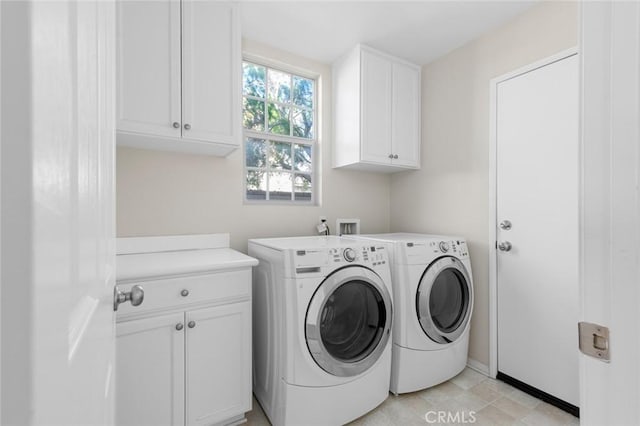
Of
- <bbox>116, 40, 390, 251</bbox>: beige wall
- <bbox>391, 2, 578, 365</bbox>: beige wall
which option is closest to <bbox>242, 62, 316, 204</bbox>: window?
<bbox>116, 40, 390, 251</bbox>: beige wall

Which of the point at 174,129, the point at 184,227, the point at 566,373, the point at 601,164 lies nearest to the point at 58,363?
the point at 601,164

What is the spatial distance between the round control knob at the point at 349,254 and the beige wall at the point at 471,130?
1192 millimetres

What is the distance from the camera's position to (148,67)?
1579mm

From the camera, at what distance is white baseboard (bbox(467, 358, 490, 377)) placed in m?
2.18

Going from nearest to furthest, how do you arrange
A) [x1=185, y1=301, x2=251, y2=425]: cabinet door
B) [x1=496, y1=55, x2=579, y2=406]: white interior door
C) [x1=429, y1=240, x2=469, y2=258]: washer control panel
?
[x1=185, y1=301, x2=251, y2=425]: cabinet door, [x1=496, y1=55, x2=579, y2=406]: white interior door, [x1=429, y1=240, x2=469, y2=258]: washer control panel

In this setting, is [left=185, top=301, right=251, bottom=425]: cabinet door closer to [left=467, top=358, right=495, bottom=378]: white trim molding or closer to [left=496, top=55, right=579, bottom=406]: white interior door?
[left=467, top=358, right=495, bottom=378]: white trim molding

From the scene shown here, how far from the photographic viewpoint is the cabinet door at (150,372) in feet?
4.27

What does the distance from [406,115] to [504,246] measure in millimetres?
1362

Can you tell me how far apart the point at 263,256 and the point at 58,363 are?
5.00 ft

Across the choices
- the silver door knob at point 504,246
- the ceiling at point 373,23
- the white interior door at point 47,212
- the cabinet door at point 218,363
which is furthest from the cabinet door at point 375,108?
the white interior door at point 47,212

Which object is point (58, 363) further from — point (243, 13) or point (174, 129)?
point (243, 13)

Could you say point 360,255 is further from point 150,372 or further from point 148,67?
point 148,67

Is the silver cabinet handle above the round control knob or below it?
above

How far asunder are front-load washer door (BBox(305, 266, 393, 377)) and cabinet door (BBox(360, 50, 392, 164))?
3.65ft
